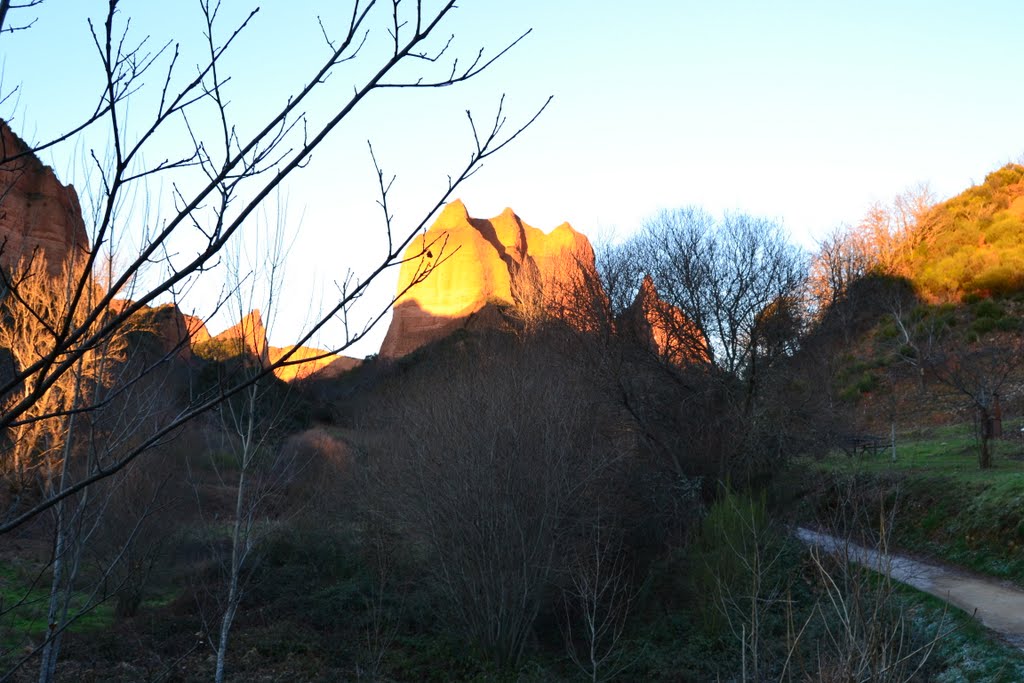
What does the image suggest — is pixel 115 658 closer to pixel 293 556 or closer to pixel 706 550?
pixel 293 556

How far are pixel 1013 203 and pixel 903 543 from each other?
2816 centimetres

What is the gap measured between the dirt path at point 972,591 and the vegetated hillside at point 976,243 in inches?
873

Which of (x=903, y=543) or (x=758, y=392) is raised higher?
(x=758, y=392)

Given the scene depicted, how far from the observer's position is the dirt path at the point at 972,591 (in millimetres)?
9492

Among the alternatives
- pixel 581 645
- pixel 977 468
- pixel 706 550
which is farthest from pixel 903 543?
pixel 581 645

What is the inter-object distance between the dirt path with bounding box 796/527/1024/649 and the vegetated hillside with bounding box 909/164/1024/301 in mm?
22171

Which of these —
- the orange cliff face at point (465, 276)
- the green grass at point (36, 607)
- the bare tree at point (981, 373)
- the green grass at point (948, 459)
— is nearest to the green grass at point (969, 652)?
the green grass at point (948, 459)

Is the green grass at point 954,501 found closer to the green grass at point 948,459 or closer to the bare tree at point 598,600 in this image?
the green grass at point 948,459

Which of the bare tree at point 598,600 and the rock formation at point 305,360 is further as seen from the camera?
the bare tree at point 598,600

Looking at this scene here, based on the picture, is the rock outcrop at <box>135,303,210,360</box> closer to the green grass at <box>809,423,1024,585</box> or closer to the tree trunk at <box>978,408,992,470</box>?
the green grass at <box>809,423,1024,585</box>

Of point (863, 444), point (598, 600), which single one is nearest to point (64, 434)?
point (598, 600)

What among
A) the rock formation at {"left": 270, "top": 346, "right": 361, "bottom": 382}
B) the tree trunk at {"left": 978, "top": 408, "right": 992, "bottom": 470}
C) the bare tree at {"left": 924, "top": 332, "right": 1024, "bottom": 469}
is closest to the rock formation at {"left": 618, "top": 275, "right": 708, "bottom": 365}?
the bare tree at {"left": 924, "top": 332, "right": 1024, "bottom": 469}

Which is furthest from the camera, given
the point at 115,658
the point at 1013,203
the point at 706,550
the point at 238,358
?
the point at 1013,203

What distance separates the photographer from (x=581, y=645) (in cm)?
1171
